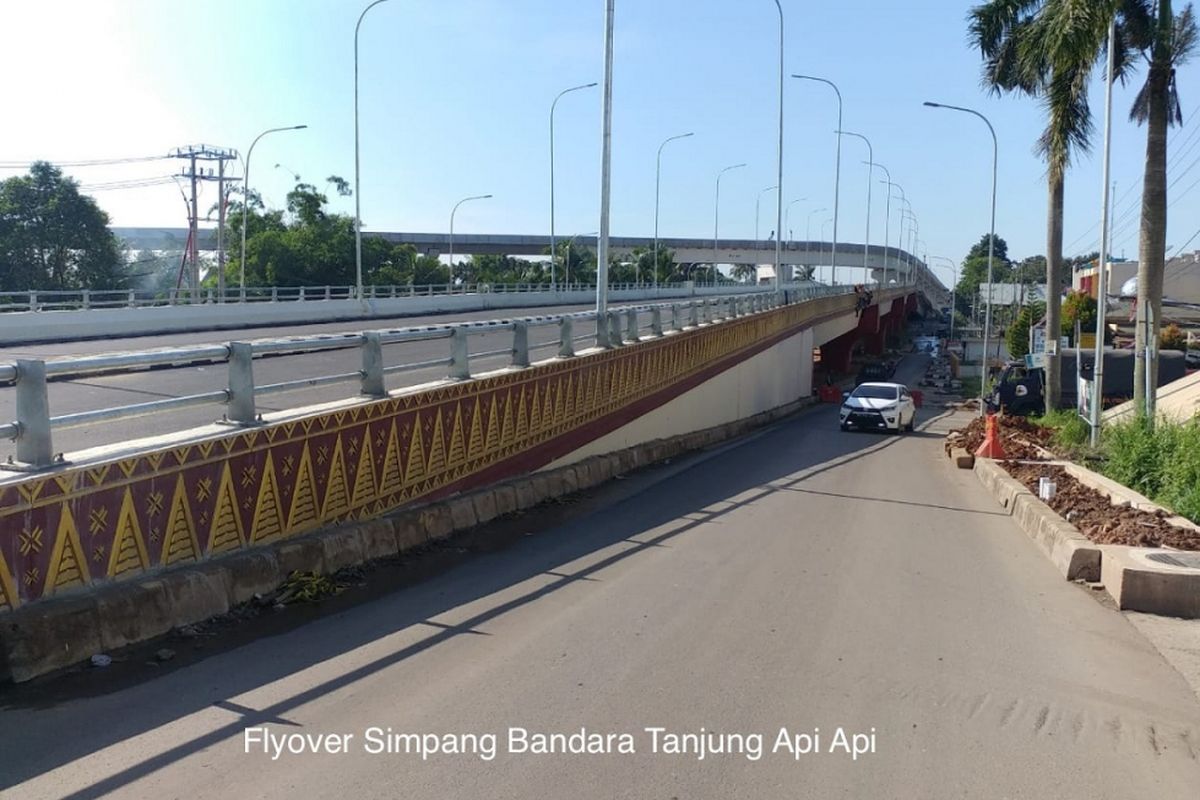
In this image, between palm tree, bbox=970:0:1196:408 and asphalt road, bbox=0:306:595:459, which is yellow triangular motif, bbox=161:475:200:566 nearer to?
asphalt road, bbox=0:306:595:459

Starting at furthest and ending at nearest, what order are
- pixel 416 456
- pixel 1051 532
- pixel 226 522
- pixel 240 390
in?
pixel 1051 532
pixel 416 456
pixel 240 390
pixel 226 522

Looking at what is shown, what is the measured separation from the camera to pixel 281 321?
124 feet

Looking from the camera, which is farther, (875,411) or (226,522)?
(875,411)

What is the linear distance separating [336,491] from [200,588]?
6.80ft

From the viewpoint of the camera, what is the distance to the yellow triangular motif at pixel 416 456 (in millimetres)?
10234

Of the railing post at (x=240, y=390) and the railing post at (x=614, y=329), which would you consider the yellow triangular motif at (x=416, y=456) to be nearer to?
the railing post at (x=240, y=390)

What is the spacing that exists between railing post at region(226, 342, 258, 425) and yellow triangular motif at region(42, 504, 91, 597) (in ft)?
6.43

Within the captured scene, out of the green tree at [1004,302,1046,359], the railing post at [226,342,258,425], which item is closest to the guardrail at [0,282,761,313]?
the railing post at [226,342,258,425]

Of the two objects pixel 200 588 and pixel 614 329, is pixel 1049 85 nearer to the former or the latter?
pixel 614 329

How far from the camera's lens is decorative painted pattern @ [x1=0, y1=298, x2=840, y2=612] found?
6.11 metres

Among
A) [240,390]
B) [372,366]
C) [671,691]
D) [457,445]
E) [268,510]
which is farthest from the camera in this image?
[457,445]

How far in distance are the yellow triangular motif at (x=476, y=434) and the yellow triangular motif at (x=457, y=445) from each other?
0.17m

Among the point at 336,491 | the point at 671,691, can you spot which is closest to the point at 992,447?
the point at 336,491

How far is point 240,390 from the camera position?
8.14m
